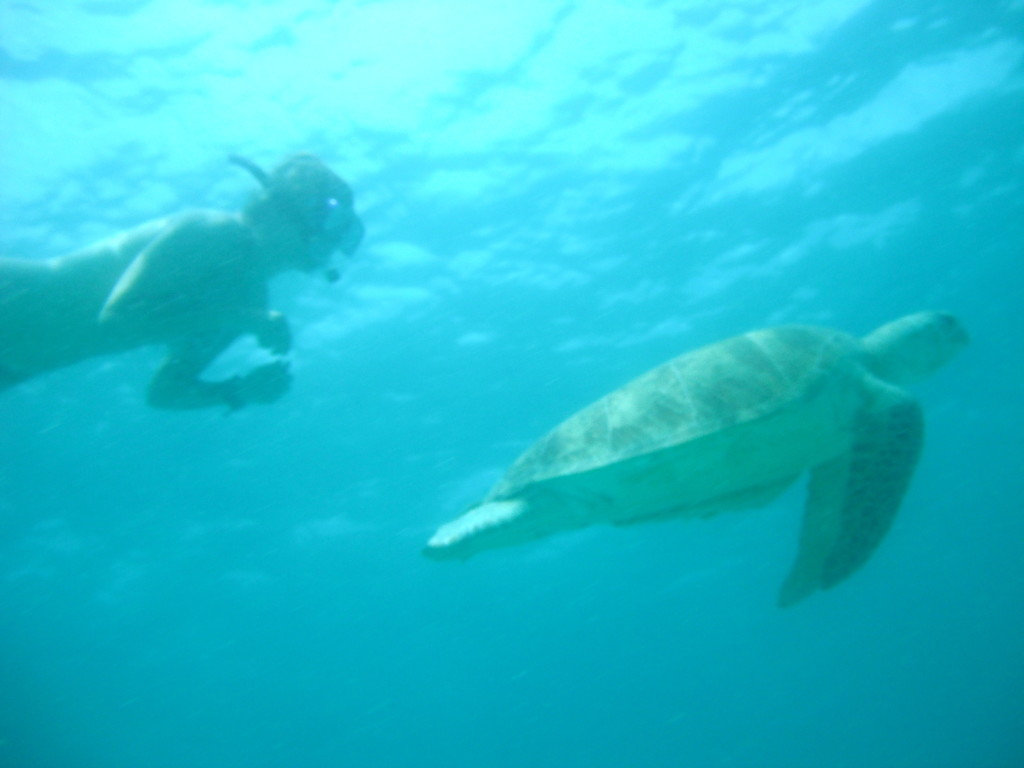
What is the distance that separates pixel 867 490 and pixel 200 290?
7128 mm

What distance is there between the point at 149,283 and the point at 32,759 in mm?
57140

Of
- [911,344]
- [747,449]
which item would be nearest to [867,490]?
[747,449]

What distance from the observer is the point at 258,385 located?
6414 millimetres

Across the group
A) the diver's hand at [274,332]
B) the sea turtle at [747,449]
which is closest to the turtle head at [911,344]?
the sea turtle at [747,449]

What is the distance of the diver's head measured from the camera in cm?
637

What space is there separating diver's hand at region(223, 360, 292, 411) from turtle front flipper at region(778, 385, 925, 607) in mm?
5883

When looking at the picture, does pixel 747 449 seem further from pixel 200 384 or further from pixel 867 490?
pixel 200 384

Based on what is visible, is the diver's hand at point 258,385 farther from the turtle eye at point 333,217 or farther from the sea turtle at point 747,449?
the sea turtle at point 747,449

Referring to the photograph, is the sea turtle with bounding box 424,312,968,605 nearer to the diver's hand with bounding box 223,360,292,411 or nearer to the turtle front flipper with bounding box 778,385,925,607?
the turtle front flipper with bounding box 778,385,925,607

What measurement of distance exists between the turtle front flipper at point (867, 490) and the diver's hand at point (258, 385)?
588 centimetres

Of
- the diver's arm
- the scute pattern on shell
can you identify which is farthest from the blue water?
the scute pattern on shell

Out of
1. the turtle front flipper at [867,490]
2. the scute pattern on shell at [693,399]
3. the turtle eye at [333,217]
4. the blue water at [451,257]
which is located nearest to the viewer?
the scute pattern on shell at [693,399]

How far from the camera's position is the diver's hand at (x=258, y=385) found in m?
6.36

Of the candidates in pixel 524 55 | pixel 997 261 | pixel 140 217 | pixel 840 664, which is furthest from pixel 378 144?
pixel 840 664
